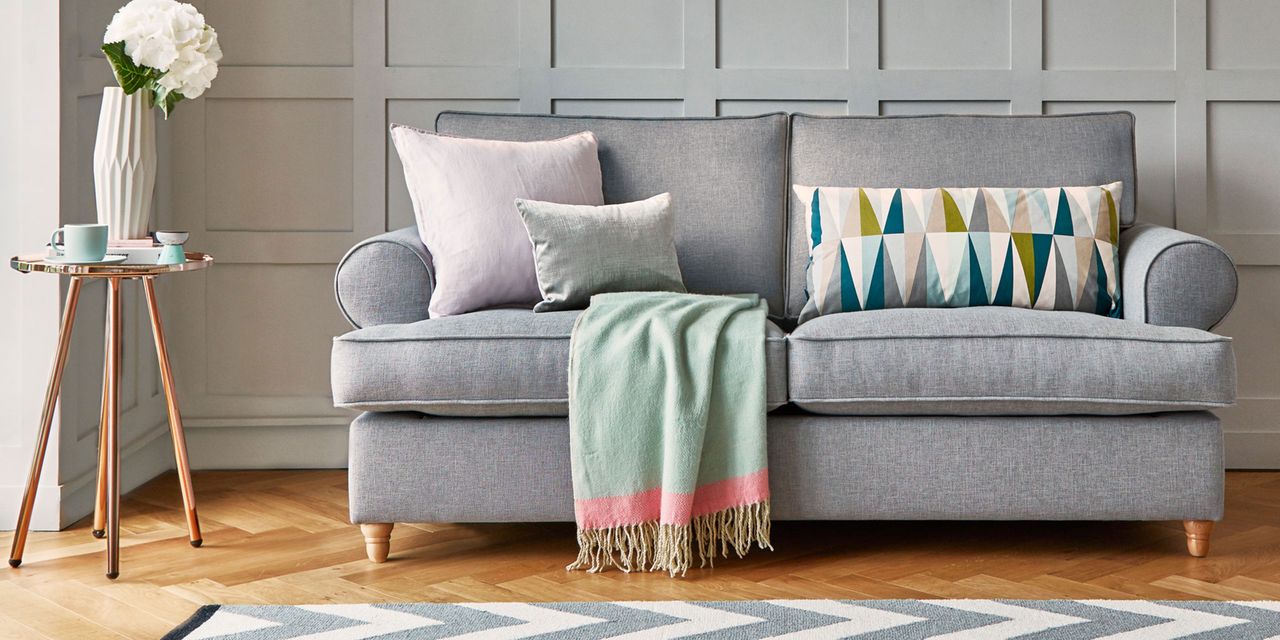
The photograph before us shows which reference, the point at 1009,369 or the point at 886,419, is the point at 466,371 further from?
the point at 1009,369

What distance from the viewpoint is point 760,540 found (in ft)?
7.68

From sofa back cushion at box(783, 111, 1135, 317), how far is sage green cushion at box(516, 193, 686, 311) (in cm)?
33

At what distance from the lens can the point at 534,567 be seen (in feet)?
7.99

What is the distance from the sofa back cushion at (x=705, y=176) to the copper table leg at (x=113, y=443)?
940mm

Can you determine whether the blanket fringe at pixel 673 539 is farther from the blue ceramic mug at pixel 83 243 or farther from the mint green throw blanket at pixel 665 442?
the blue ceramic mug at pixel 83 243

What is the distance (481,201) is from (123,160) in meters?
0.72

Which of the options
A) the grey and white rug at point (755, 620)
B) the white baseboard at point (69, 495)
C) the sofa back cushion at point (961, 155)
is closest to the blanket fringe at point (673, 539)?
A: the grey and white rug at point (755, 620)

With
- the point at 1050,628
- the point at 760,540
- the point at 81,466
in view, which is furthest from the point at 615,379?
the point at 81,466

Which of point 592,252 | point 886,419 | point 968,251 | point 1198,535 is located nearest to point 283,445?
point 592,252

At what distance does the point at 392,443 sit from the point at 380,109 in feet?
4.07

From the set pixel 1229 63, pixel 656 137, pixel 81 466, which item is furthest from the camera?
pixel 1229 63

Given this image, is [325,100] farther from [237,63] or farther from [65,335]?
[65,335]

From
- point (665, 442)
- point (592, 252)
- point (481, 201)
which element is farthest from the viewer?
point (481, 201)

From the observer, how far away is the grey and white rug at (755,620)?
200cm
